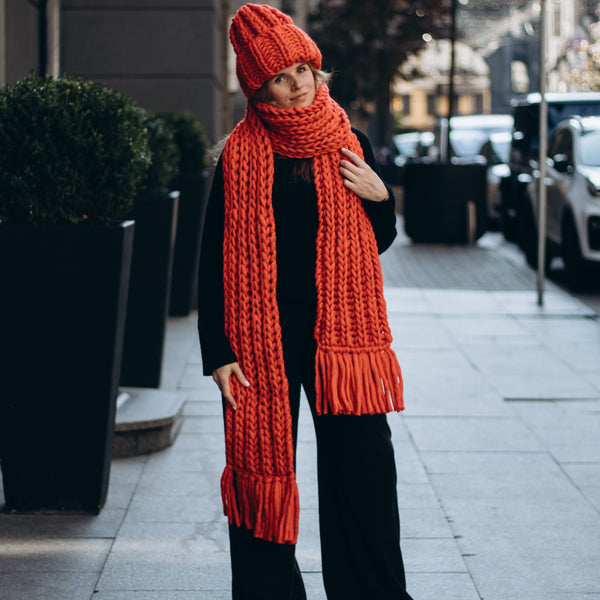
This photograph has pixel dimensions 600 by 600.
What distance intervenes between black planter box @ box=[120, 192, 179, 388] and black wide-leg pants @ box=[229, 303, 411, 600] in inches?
118

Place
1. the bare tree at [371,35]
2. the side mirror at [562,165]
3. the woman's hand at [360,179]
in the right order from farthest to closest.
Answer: the bare tree at [371,35] < the side mirror at [562,165] < the woman's hand at [360,179]

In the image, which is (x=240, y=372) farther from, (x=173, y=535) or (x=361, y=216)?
(x=173, y=535)

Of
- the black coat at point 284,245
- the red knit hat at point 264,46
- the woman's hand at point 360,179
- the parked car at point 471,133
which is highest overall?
the parked car at point 471,133

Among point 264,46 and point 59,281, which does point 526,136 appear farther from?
point 264,46

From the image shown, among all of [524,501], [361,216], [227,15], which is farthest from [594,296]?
[361,216]

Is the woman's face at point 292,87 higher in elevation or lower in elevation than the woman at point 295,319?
higher

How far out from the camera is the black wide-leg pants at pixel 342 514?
10.4 feet

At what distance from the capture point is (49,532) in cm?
435

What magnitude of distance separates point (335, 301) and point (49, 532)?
1.79 m

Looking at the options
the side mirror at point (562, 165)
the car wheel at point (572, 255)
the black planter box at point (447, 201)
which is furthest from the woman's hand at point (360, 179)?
the black planter box at point (447, 201)

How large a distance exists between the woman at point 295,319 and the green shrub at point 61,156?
1.24 metres

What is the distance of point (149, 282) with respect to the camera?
6.17m

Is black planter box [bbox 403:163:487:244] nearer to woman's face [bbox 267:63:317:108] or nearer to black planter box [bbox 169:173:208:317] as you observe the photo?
black planter box [bbox 169:173:208:317]

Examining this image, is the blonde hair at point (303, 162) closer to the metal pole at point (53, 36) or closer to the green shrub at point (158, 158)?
the green shrub at point (158, 158)
